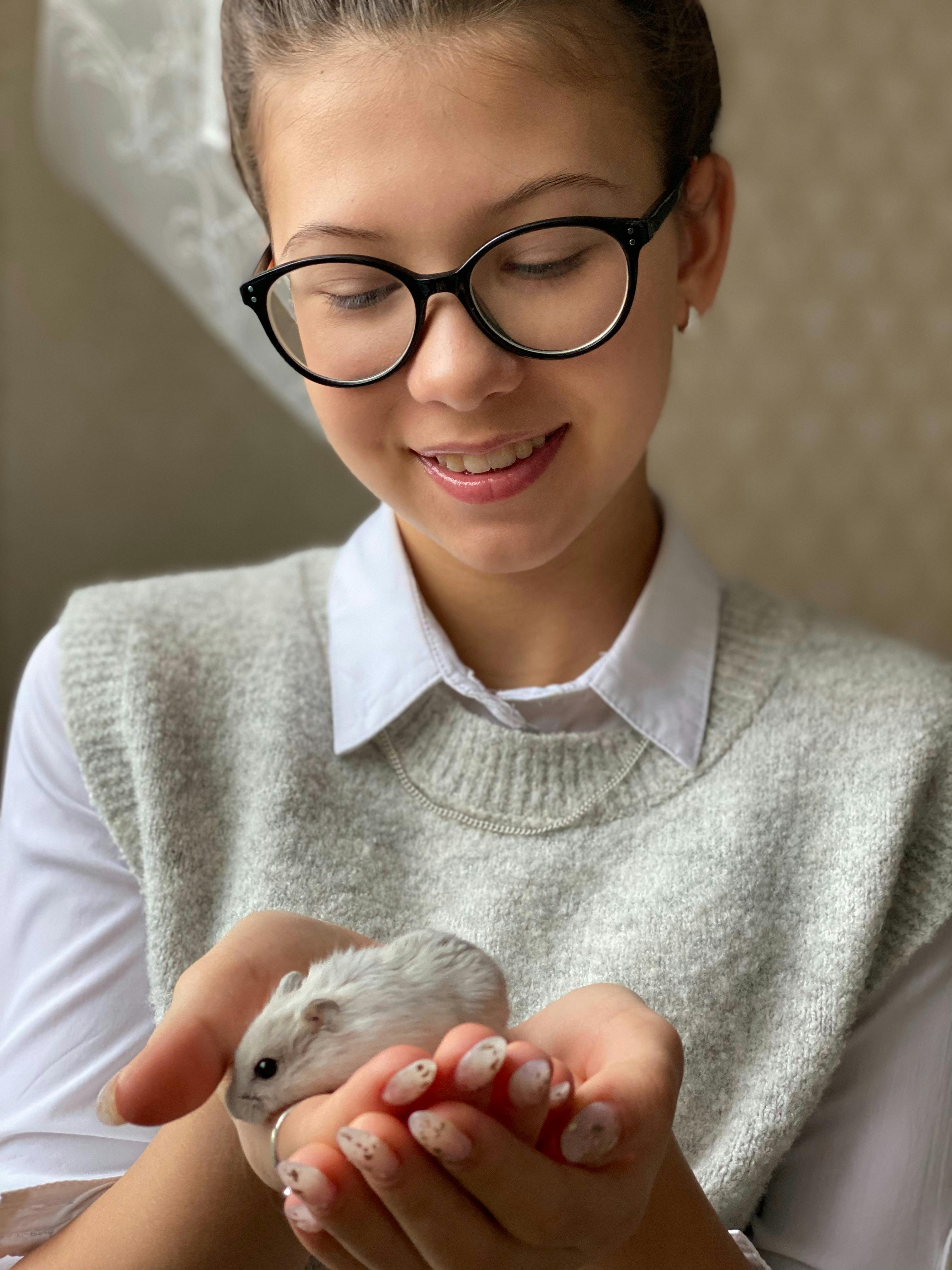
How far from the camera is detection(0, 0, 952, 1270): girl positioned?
28.3 inches

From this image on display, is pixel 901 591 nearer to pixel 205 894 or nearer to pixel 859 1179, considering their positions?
pixel 859 1179

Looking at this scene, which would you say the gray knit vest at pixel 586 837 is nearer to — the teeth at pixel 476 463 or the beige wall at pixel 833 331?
the teeth at pixel 476 463

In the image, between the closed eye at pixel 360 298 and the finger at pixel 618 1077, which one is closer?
the finger at pixel 618 1077

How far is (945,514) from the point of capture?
1617 millimetres

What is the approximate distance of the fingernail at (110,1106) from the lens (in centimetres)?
51

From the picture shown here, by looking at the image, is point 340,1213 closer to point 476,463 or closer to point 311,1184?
point 311,1184

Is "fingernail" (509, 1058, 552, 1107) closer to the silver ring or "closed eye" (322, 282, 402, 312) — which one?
the silver ring

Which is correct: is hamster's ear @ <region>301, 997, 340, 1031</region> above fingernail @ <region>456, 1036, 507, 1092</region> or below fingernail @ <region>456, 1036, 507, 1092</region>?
below

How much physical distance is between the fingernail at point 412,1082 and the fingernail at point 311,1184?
4cm

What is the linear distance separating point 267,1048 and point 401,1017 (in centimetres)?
6

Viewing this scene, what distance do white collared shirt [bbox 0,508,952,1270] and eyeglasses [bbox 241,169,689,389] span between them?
0.23 metres

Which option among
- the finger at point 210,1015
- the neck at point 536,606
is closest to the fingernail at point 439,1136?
the finger at point 210,1015

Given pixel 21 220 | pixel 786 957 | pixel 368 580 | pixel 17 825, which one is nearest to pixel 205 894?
pixel 17 825

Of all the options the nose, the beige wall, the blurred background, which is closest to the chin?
the nose
